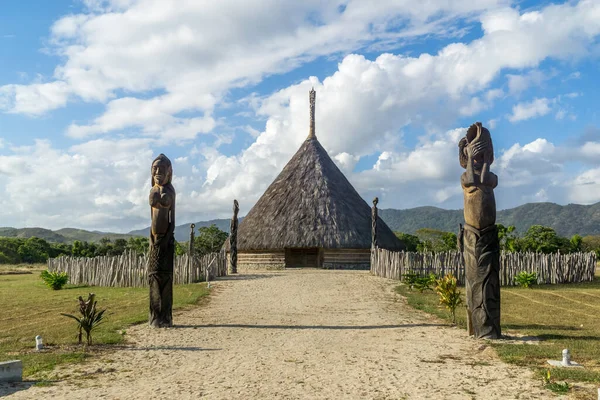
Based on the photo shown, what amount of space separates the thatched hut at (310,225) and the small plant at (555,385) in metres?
18.2

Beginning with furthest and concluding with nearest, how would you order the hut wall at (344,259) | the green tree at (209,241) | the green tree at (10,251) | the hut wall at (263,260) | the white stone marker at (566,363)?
the green tree at (10,251), the green tree at (209,241), the hut wall at (263,260), the hut wall at (344,259), the white stone marker at (566,363)

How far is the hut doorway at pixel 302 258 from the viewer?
88.3 ft

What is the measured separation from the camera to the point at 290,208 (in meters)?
26.5

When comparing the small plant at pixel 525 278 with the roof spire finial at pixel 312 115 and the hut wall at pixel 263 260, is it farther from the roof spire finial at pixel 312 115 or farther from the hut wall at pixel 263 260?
the roof spire finial at pixel 312 115

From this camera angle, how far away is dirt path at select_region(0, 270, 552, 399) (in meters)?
5.72

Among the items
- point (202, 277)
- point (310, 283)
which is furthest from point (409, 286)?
point (202, 277)

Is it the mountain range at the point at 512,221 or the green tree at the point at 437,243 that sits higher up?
the mountain range at the point at 512,221

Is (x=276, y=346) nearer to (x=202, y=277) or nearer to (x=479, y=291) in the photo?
(x=479, y=291)

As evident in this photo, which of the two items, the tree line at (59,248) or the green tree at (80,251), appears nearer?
the green tree at (80,251)

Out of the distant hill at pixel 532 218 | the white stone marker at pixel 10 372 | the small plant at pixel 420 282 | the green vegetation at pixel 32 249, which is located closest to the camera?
the white stone marker at pixel 10 372

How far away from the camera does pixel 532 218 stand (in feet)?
483

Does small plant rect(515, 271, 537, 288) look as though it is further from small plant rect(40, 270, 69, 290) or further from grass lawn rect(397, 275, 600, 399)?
small plant rect(40, 270, 69, 290)

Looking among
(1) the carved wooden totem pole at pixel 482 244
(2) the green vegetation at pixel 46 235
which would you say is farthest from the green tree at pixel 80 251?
(2) the green vegetation at pixel 46 235

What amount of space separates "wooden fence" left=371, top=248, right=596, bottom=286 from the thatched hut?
201 inches
